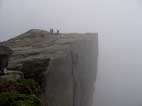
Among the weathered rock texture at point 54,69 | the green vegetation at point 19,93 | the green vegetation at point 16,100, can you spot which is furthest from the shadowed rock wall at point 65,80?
the green vegetation at point 16,100

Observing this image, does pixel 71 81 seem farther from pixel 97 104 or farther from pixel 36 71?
pixel 97 104

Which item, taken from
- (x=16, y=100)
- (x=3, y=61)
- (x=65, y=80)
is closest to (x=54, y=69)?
(x=65, y=80)

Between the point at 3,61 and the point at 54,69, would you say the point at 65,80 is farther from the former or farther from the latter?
the point at 3,61

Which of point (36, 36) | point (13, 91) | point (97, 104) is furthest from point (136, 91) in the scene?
point (13, 91)

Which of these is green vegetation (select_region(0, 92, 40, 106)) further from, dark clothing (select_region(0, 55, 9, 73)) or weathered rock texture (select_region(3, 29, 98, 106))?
dark clothing (select_region(0, 55, 9, 73))

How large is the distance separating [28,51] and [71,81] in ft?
9.68

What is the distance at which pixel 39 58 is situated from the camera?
13.9 metres

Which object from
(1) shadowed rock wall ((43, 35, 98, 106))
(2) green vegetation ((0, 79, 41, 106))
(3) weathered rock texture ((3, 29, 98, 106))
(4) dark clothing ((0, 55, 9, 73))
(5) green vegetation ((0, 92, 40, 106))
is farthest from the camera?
(1) shadowed rock wall ((43, 35, 98, 106))

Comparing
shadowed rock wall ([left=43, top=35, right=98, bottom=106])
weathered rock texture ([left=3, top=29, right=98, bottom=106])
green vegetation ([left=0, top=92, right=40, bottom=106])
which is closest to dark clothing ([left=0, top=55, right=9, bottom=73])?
weathered rock texture ([left=3, top=29, right=98, bottom=106])

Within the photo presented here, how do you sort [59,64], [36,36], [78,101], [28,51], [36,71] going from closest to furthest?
[36,71] < [59,64] < [28,51] < [78,101] < [36,36]

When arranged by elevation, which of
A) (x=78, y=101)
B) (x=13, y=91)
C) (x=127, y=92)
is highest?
(x=13, y=91)

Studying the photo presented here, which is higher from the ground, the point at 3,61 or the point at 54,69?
the point at 3,61

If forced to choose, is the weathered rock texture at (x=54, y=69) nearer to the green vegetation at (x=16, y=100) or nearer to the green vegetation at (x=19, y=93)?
the green vegetation at (x=19, y=93)

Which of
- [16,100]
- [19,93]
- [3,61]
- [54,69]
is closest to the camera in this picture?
[16,100]
